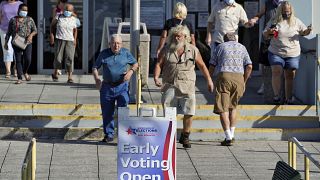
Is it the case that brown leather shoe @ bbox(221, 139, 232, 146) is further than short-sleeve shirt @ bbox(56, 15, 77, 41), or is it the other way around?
short-sleeve shirt @ bbox(56, 15, 77, 41)

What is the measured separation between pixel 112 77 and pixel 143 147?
3452mm

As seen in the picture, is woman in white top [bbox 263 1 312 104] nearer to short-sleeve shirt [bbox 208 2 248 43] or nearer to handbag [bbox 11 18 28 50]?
short-sleeve shirt [bbox 208 2 248 43]

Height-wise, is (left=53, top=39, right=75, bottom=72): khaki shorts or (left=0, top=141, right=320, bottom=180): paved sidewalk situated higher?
(left=53, top=39, right=75, bottom=72): khaki shorts

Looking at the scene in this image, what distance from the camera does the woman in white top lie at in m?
14.4

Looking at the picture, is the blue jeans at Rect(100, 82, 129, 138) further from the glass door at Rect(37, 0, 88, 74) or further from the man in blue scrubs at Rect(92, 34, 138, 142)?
the glass door at Rect(37, 0, 88, 74)

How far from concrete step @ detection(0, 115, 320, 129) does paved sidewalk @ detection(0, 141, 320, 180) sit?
0.50 meters

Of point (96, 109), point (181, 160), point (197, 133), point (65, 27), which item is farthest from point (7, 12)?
point (181, 160)

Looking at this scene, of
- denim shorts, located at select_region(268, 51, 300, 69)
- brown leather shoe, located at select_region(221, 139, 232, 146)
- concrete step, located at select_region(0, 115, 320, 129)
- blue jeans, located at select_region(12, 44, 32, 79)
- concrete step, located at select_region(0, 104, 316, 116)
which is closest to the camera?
brown leather shoe, located at select_region(221, 139, 232, 146)

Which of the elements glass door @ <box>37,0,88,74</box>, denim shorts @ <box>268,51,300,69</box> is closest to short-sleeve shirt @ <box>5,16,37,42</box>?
glass door @ <box>37,0,88,74</box>

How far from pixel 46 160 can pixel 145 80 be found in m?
4.69

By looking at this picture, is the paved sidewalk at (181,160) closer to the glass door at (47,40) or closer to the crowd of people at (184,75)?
the crowd of people at (184,75)

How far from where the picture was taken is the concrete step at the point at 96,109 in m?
14.1

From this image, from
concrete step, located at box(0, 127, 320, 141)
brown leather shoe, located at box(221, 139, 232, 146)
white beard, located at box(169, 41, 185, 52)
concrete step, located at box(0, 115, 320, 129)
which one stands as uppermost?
white beard, located at box(169, 41, 185, 52)

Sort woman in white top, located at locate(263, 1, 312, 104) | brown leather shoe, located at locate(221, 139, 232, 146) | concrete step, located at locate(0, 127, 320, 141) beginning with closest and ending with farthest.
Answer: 1. brown leather shoe, located at locate(221, 139, 232, 146)
2. concrete step, located at locate(0, 127, 320, 141)
3. woman in white top, located at locate(263, 1, 312, 104)
